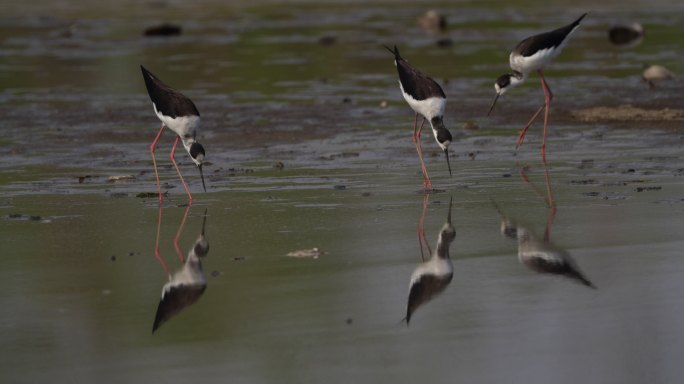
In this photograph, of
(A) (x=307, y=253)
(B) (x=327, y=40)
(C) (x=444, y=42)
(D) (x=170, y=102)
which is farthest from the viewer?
(B) (x=327, y=40)

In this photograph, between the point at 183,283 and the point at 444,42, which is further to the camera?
the point at 444,42

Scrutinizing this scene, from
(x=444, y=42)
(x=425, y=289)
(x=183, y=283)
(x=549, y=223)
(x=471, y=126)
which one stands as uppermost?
(x=425, y=289)

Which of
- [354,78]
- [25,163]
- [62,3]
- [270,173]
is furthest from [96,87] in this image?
[62,3]

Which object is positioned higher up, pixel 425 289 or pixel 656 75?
pixel 425 289

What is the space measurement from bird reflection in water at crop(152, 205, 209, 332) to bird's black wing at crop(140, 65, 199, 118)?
235cm

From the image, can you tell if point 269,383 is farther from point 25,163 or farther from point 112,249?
point 25,163

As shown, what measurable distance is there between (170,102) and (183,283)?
3784mm

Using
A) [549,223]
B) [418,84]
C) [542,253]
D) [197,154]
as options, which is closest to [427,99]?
[418,84]

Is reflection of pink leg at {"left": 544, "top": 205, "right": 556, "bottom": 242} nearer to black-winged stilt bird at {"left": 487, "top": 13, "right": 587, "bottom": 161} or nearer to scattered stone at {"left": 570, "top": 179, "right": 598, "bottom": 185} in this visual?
scattered stone at {"left": 570, "top": 179, "right": 598, "bottom": 185}

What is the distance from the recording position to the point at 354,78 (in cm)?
1888

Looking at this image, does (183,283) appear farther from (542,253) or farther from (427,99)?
(427,99)

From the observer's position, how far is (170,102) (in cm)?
1098

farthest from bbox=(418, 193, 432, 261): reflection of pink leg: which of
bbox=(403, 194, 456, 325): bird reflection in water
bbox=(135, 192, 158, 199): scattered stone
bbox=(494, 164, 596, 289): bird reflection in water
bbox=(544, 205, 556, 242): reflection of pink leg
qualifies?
bbox=(135, 192, 158, 199): scattered stone

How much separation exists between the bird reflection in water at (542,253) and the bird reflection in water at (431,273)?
39cm
